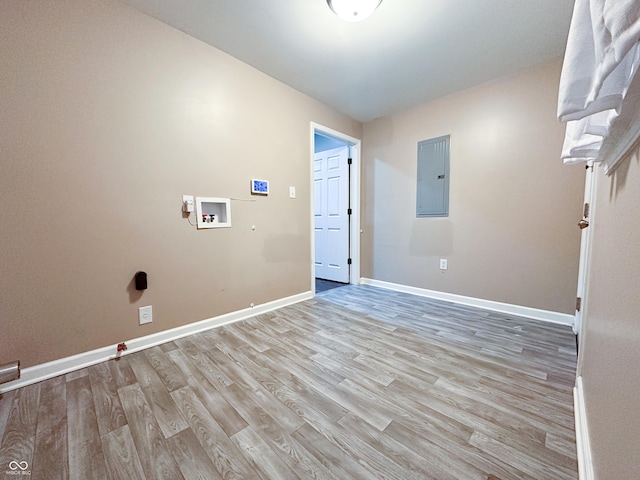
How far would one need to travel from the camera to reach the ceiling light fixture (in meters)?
1.50

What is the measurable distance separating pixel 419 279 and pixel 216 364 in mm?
2411

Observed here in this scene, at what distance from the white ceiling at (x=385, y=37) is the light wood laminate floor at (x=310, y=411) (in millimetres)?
2290

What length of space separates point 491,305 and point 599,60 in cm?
264

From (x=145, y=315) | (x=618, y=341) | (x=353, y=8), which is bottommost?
(x=145, y=315)

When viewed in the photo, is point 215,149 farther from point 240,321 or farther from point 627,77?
point 627,77

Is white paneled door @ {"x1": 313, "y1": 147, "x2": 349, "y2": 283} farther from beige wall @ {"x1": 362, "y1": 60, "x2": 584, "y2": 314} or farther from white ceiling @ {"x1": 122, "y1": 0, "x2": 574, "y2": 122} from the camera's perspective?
white ceiling @ {"x1": 122, "y1": 0, "x2": 574, "y2": 122}

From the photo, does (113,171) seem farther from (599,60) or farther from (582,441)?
(582,441)

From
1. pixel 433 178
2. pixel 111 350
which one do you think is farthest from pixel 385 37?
pixel 111 350

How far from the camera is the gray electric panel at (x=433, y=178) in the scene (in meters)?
2.74

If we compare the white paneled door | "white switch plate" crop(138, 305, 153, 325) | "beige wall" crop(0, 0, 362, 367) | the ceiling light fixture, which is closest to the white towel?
the ceiling light fixture

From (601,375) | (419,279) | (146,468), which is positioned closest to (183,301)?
(146,468)

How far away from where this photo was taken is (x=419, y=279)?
9.90ft

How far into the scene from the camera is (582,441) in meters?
0.92

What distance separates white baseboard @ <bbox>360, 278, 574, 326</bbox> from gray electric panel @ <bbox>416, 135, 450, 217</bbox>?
93 centimetres
